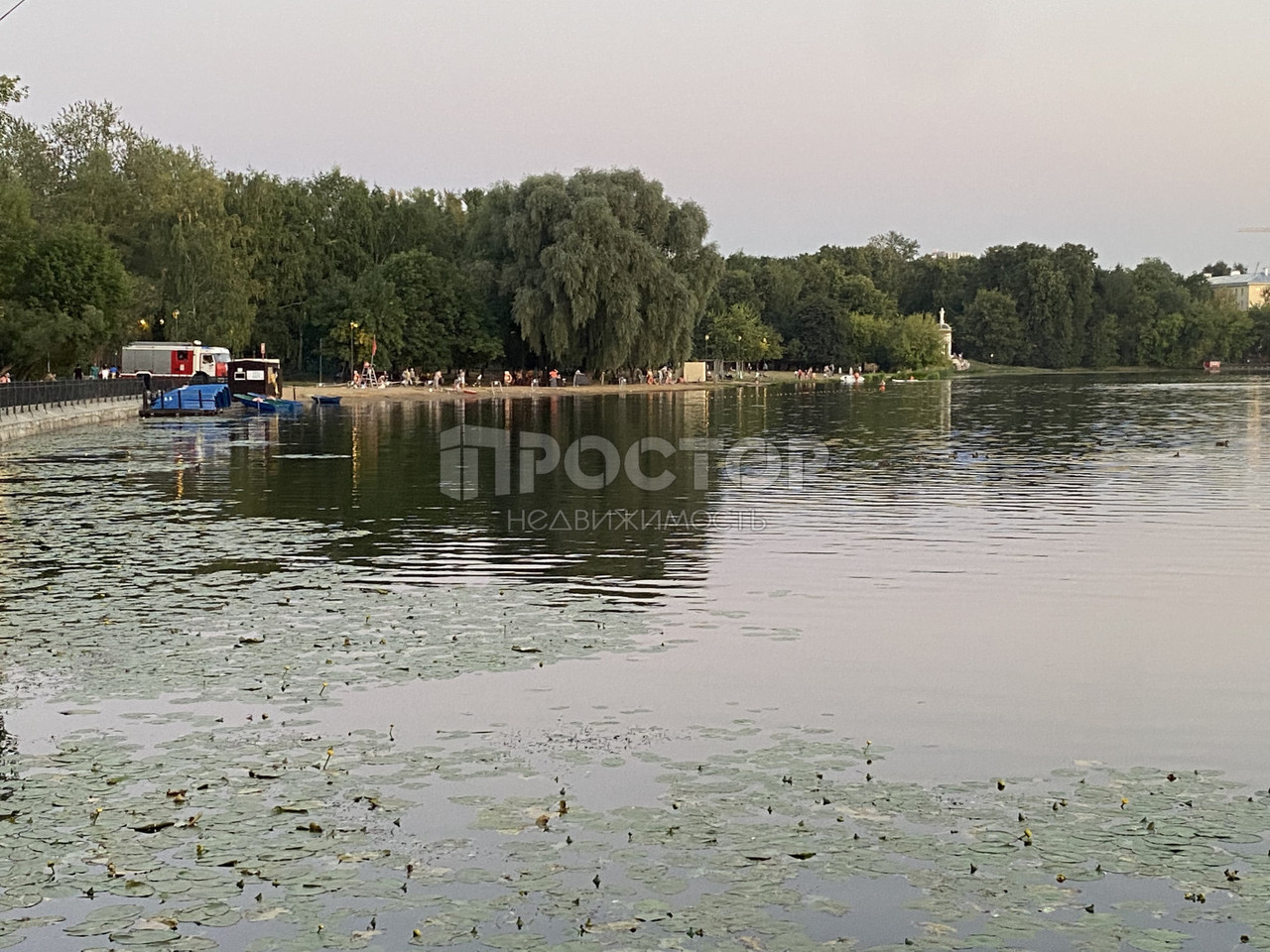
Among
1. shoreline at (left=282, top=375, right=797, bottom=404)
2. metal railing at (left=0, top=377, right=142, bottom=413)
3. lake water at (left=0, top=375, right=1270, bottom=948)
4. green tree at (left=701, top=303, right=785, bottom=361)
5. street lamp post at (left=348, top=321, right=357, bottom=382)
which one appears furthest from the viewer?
green tree at (left=701, top=303, right=785, bottom=361)

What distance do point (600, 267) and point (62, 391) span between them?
132ft

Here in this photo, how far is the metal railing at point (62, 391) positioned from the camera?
4966cm

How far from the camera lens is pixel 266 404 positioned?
66.1m

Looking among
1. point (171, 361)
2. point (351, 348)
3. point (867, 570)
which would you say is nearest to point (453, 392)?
point (351, 348)

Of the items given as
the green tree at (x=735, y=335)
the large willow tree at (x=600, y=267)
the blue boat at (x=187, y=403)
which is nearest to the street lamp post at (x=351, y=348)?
the large willow tree at (x=600, y=267)

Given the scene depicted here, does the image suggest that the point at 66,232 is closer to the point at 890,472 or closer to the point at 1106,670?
the point at 890,472

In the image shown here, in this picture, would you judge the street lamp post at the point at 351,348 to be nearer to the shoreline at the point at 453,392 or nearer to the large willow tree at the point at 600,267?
the shoreline at the point at 453,392

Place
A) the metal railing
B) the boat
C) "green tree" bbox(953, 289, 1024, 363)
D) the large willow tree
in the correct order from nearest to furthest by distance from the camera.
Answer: the metal railing, the boat, the large willow tree, "green tree" bbox(953, 289, 1024, 363)

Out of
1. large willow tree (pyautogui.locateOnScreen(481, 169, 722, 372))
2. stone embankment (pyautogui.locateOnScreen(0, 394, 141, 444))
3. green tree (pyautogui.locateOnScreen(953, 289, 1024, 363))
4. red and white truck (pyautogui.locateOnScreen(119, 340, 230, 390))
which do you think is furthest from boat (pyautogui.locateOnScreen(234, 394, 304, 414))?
green tree (pyautogui.locateOnScreen(953, 289, 1024, 363))

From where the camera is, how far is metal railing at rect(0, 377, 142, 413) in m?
49.7

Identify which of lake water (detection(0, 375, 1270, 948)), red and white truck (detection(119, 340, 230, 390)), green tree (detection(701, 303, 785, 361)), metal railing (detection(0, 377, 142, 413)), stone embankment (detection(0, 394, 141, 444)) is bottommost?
lake water (detection(0, 375, 1270, 948))

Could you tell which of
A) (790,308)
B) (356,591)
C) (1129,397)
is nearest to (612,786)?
(356,591)

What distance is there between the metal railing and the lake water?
2095cm

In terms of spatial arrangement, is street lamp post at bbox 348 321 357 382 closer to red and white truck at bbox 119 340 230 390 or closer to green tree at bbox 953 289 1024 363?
red and white truck at bbox 119 340 230 390
